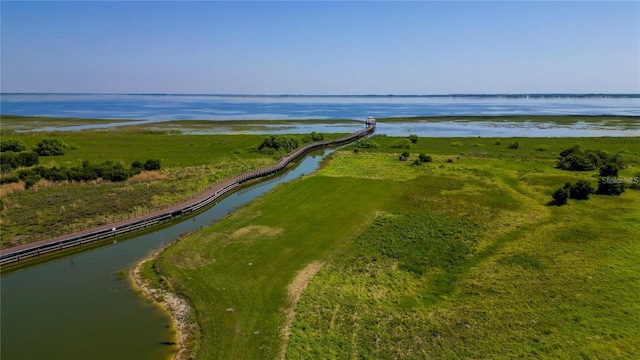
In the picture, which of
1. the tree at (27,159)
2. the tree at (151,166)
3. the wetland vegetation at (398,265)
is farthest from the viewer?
the tree at (27,159)

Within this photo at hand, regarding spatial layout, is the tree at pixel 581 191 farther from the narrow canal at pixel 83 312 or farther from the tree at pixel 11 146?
the tree at pixel 11 146

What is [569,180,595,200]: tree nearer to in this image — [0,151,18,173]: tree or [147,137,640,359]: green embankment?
[147,137,640,359]: green embankment

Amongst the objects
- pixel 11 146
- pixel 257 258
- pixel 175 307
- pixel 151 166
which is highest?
pixel 11 146

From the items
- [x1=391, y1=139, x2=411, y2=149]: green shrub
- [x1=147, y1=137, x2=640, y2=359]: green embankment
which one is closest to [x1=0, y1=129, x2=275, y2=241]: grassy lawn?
[x1=147, y1=137, x2=640, y2=359]: green embankment

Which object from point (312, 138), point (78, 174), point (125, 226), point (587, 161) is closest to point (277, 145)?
point (312, 138)

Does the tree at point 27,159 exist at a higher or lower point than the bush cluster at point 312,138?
lower

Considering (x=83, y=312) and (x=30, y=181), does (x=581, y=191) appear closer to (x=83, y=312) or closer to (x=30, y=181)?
(x=83, y=312)

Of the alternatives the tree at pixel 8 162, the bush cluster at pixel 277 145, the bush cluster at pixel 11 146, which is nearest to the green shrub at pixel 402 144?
the bush cluster at pixel 277 145
